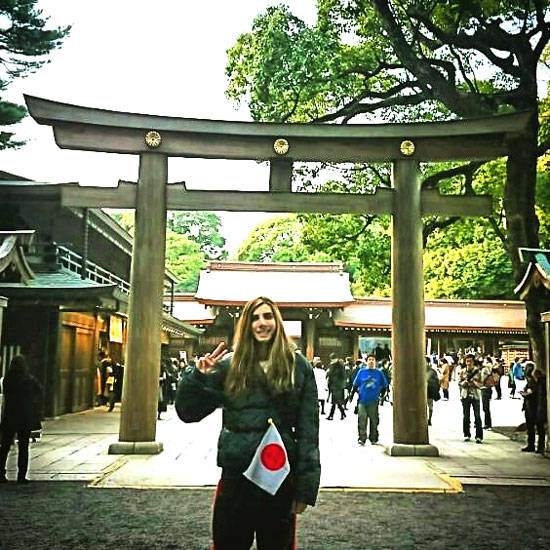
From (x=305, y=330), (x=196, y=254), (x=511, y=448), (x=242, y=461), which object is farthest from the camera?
(x=196, y=254)

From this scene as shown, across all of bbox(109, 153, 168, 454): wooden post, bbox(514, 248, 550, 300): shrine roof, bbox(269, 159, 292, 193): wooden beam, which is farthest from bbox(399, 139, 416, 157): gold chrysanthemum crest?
bbox(109, 153, 168, 454): wooden post

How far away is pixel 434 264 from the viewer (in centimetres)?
3750

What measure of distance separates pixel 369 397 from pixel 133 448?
14.4ft

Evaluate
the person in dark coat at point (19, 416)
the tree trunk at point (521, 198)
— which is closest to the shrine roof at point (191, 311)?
the tree trunk at point (521, 198)

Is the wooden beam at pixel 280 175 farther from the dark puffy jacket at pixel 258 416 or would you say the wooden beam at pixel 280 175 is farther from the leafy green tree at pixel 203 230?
the leafy green tree at pixel 203 230

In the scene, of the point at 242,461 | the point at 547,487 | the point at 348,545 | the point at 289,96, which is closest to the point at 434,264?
the point at 289,96

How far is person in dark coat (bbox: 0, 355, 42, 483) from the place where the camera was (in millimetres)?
8195

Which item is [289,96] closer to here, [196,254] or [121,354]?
[121,354]

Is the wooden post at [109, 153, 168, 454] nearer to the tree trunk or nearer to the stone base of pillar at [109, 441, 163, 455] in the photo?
the stone base of pillar at [109, 441, 163, 455]

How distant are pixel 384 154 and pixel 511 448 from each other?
5.71 meters

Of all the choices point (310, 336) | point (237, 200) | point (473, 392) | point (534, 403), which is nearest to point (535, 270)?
point (534, 403)

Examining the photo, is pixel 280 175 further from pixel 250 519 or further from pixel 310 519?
pixel 250 519

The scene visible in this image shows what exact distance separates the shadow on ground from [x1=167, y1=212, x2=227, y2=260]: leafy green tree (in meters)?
55.0

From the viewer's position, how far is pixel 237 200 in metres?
11.1
